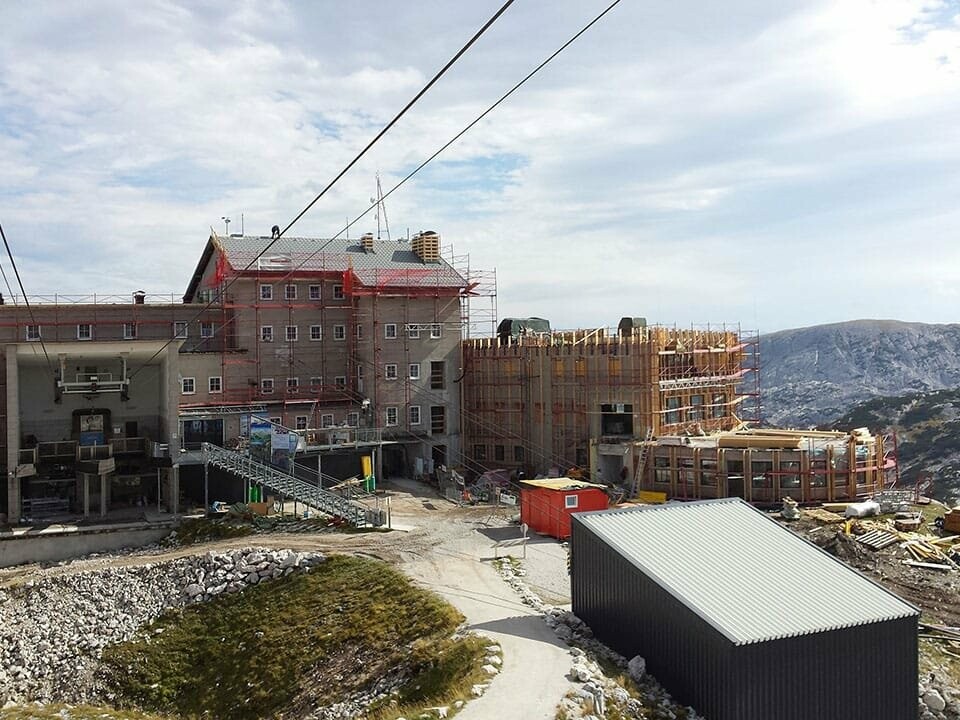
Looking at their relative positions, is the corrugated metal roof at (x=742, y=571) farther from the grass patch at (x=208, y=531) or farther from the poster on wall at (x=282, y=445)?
the poster on wall at (x=282, y=445)

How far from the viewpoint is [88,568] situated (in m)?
31.7

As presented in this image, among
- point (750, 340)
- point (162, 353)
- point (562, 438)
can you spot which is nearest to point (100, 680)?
point (162, 353)

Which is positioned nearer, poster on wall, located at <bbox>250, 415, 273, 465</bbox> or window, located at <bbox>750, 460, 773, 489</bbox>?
window, located at <bbox>750, 460, 773, 489</bbox>

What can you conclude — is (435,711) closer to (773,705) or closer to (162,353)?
(773,705)

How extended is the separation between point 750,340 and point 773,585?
34.2m

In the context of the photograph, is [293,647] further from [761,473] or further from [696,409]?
[696,409]

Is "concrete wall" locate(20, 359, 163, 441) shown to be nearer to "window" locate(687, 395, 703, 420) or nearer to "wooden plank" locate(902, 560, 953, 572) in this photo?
"window" locate(687, 395, 703, 420)

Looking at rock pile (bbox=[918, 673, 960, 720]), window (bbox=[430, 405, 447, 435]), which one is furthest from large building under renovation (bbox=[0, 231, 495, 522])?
rock pile (bbox=[918, 673, 960, 720])

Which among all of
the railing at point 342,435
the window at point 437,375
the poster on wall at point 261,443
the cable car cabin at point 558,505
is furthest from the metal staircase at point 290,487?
the window at point 437,375

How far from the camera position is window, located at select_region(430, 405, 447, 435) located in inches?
1891

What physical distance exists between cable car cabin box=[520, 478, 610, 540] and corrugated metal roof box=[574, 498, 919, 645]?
874 cm

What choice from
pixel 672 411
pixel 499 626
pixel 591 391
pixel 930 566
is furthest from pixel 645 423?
pixel 499 626

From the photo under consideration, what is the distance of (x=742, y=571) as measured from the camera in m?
20.3

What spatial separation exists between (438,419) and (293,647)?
24.8 m
